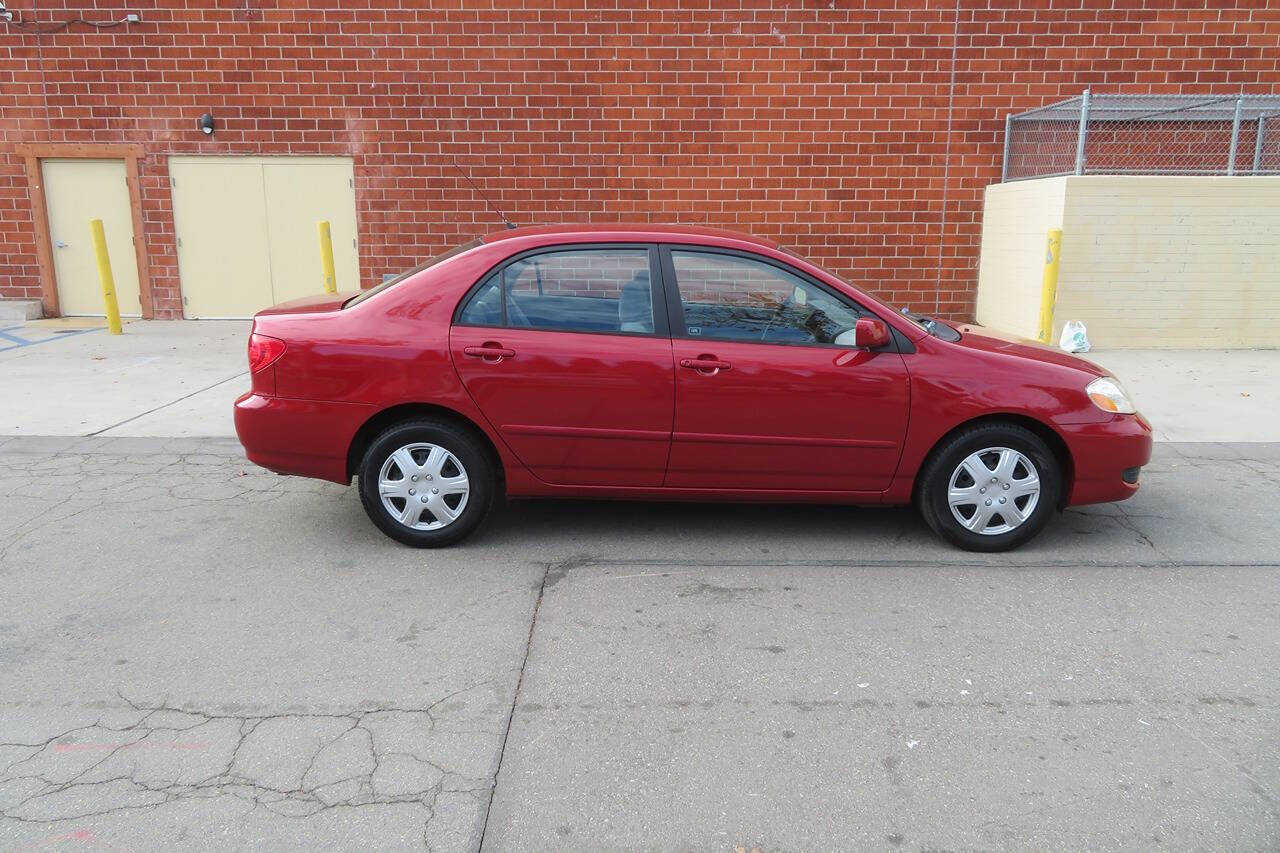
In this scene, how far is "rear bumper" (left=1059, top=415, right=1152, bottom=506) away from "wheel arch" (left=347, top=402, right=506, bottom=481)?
2.85 m

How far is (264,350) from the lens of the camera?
4.80 meters

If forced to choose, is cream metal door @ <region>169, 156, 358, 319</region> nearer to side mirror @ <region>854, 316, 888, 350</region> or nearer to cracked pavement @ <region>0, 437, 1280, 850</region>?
cracked pavement @ <region>0, 437, 1280, 850</region>

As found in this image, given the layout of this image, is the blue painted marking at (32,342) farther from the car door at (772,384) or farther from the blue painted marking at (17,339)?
the car door at (772,384)

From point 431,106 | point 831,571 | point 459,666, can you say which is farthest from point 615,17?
point 459,666

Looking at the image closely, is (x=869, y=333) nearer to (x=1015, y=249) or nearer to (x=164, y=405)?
(x=164, y=405)

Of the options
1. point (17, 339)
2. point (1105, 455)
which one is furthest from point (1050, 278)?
point (17, 339)

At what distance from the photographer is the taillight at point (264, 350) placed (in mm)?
4781

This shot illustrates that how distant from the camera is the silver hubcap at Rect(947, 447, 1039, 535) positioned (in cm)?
482

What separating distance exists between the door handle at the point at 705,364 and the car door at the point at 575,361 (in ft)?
0.27

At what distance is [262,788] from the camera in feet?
9.73

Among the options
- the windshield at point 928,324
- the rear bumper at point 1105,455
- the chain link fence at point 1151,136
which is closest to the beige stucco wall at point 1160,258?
the chain link fence at point 1151,136

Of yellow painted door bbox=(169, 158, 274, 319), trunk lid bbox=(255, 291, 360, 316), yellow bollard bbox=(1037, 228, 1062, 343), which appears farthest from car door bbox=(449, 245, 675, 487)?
yellow painted door bbox=(169, 158, 274, 319)

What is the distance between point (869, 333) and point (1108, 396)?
1.31 meters

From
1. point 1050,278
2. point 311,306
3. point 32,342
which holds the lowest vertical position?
point 32,342
